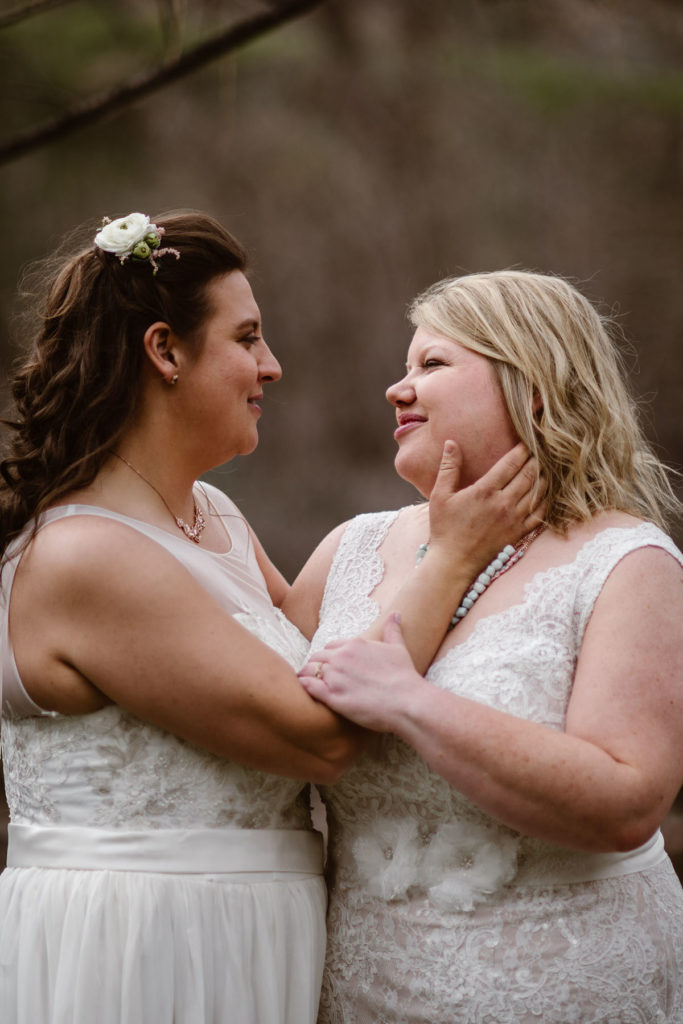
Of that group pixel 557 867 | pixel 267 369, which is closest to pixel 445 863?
pixel 557 867

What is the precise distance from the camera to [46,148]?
5.03 meters

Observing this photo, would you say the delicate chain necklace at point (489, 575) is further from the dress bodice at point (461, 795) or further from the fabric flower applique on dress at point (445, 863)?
the fabric flower applique on dress at point (445, 863)

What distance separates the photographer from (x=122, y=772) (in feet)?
6.77

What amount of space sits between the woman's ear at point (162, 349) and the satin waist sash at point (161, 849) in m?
0.91

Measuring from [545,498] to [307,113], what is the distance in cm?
349

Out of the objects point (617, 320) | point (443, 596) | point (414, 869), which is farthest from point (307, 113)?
point (414, 869)

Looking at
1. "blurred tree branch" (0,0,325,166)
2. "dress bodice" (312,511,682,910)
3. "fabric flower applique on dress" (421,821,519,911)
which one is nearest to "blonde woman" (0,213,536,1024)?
"dress bodice" (312,511,682,910)

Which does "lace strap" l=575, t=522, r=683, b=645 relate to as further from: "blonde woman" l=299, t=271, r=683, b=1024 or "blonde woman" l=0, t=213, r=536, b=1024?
"blonde woman" l=0, t=213, r=536, b=1024

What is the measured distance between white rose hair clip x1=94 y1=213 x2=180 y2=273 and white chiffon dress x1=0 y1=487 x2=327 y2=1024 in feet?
1.75

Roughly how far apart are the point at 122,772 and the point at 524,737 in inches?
29.9

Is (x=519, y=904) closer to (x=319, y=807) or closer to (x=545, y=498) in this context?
(x=319, y=807)

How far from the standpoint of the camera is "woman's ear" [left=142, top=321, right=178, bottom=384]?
7.37 feet

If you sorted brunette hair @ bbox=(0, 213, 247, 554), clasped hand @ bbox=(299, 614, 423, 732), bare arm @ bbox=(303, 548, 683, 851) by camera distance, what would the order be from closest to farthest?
1. bare arm @ bbox=(303, 548, 683, 851)
2. clasped hand @ bbox=(299, 614, 423, 732)
3. brunette hair @ bbox=(0, 213, 247, 554)

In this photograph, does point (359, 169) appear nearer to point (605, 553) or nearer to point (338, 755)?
point (605, 553)
